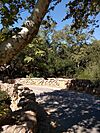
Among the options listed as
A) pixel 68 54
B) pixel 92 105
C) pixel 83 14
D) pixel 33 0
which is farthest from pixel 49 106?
pixel 68 54

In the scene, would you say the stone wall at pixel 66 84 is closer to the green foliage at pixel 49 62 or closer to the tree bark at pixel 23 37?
the green foliage at pixel 49 62

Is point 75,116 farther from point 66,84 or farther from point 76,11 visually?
point 66,84

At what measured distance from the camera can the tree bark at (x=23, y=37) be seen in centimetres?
640

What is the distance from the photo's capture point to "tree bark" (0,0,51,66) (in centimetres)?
640

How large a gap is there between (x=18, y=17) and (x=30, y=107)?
4362mm

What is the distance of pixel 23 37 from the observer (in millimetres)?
6672

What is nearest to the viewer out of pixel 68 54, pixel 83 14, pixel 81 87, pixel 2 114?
pixel 2 114

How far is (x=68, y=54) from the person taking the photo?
50.1 m

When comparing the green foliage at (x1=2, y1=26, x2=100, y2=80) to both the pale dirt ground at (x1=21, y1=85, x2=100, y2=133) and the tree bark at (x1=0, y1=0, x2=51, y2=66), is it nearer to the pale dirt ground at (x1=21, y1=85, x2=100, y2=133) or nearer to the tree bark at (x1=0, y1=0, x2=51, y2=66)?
the pale dirt ground at (x1=21, y1=85, x2=100, y2=133)

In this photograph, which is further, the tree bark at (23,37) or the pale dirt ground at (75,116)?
the pale dirt ground at (75,116)

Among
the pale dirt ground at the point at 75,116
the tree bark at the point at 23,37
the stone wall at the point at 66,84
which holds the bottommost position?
the pale dirt ground at the point at 75,116

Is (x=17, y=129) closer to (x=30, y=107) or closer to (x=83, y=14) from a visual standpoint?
(x=30, y=107)

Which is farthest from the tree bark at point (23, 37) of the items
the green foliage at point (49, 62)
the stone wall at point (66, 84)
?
the green foliage at point (49, 62)

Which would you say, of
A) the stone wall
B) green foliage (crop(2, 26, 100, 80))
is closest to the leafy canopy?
the stone wall
